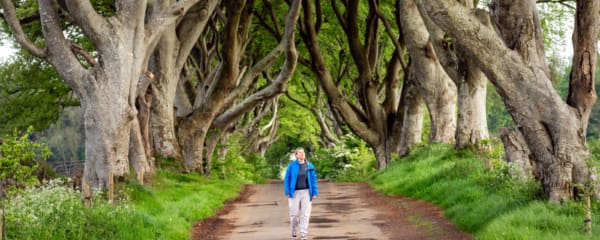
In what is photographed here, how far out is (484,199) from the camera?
14352 millimetres

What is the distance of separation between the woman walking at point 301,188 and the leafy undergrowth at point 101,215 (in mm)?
1983

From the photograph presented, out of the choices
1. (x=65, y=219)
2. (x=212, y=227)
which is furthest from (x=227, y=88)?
(x=65, y=219)

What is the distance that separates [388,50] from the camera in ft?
125

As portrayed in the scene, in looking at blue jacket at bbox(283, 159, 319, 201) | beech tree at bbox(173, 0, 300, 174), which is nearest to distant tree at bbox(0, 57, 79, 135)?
beech tree at bbox(173, 0, 300, 174)

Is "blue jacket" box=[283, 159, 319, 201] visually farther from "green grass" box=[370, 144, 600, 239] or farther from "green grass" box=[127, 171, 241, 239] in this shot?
"green grass" box=[370, 144, 600, 239]

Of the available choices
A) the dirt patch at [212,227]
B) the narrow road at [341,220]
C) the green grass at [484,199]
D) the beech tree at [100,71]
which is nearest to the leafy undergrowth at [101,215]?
the dirt patch at [212,227]

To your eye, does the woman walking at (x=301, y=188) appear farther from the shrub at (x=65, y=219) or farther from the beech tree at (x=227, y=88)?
the beech tree at (x=227, y=88)

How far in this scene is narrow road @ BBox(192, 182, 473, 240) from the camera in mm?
13797

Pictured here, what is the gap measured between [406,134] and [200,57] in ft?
28.8

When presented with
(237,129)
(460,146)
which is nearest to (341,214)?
(460,146)

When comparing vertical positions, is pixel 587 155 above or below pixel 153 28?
below

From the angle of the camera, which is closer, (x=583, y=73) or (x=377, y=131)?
(x=583, y=73)

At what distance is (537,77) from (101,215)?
273 inches

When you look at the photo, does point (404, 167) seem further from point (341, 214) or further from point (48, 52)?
point (48, 52)
